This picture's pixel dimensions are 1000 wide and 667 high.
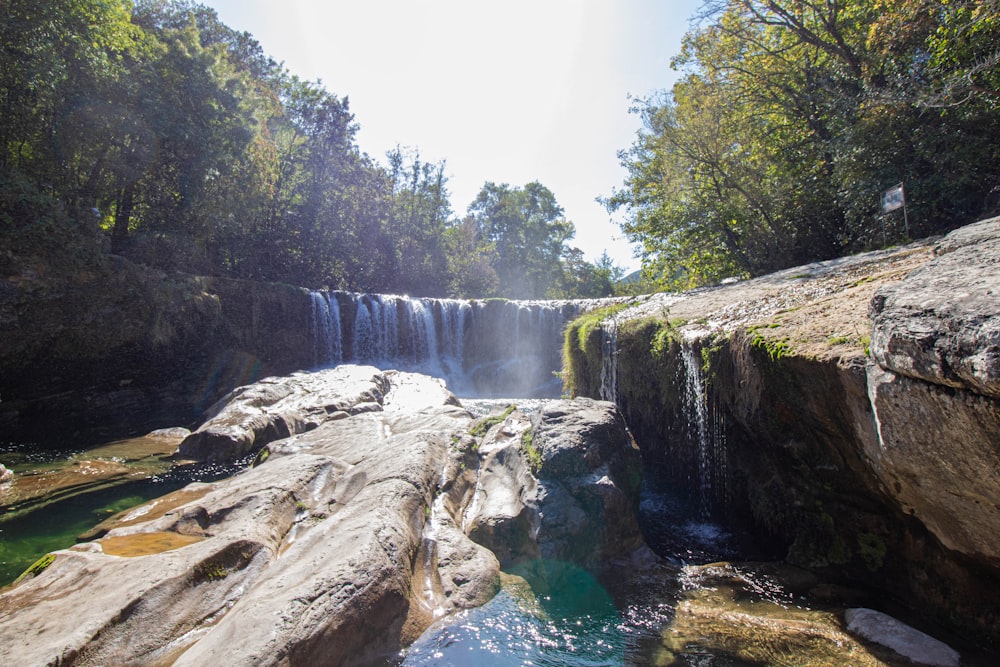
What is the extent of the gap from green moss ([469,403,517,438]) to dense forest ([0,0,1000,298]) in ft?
23.5

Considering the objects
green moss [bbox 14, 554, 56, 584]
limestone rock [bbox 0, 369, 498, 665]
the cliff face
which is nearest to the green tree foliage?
the cliff face

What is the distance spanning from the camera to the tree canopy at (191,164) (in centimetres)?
1173

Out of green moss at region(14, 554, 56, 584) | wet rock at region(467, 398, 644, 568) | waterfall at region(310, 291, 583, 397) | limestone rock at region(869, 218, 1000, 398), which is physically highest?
waterfall at region(310, 291, 583, 397)

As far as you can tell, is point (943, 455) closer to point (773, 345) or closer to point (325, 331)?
point (773, 345)

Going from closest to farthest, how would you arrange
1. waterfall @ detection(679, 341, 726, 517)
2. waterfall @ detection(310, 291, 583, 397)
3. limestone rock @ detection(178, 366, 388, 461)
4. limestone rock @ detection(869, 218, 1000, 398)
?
limestone rock @ detection(869, 218, 1000, 398), waterfall @ detection(679, 341, 726, 517), limestone rock @ detection(178, 366, 388, 461), waterfall @ detection(310, 291, 583, 397)

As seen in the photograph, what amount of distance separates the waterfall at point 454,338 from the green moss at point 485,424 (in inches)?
433

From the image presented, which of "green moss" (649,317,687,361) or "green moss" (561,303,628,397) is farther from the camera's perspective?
"green moss" (561,303,628,397)

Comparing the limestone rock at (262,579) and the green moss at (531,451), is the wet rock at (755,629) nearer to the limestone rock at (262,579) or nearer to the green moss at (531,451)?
the limestone rock at (262,579)

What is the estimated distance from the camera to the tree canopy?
462 inches

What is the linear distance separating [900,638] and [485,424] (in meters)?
4.78

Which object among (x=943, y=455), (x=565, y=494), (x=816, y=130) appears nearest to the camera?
(x=943, y=455)

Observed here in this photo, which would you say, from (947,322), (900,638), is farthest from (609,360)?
(947,322)

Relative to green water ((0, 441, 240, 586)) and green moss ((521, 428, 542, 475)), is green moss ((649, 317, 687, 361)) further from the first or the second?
green water ((0, 441, 240, 586))

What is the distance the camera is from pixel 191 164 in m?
17.1
